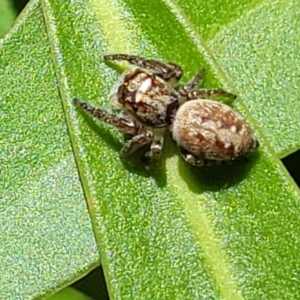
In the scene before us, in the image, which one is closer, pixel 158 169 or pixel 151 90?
pixel 158 169

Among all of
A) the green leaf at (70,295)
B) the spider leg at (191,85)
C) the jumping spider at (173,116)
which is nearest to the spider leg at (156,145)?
the jumping spider at (173,116)

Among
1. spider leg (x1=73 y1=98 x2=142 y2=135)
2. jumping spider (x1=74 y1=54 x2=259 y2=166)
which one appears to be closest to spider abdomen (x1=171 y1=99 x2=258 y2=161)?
jumping spider (x1=74 y1=54 x2=259 y2=166)

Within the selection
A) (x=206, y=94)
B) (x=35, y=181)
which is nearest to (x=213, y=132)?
(x=206, y=94)

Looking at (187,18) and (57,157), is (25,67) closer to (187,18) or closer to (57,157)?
(57,157)

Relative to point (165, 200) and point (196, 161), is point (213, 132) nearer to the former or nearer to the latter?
point (196, 161)

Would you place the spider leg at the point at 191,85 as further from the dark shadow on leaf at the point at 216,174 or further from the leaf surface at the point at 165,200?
the dark shadow on leaf at the point at 216,174

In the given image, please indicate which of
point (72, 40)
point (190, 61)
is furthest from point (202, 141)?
point (72, 40)
